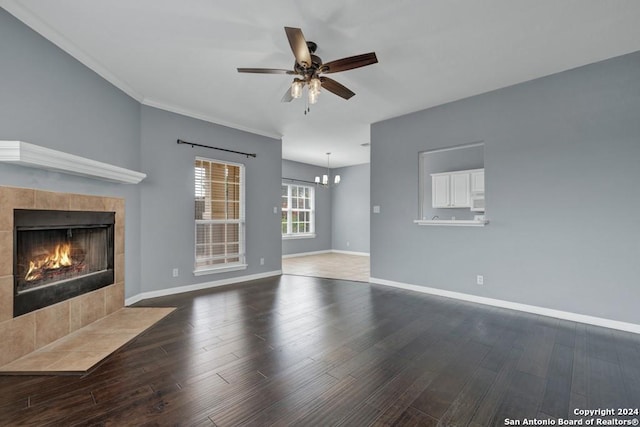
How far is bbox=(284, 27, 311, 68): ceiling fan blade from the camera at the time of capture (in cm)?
209

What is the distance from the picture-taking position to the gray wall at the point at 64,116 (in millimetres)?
2363

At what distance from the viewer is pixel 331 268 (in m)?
6.68

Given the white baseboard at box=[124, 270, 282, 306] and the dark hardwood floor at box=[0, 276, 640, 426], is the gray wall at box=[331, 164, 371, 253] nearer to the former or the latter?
the white baseboard at box=[124, 270, 282, 306]

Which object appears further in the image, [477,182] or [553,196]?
[477,182]

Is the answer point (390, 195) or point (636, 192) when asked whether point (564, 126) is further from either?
point (390, 195)

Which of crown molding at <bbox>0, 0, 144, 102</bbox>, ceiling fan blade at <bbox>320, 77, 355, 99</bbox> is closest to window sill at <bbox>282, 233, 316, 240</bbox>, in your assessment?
crown molding at <bbox>0, 0, 144, 102</bbox>

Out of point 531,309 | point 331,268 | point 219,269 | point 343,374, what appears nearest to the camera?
point 343,374

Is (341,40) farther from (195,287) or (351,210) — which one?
(351,210)

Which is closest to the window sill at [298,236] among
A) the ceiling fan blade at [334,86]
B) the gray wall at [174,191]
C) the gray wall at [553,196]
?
the gray wall at [174,191]

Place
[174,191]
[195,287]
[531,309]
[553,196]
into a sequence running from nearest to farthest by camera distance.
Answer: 1. [553,196]
2. [531,309]
3. [174,191]
4. [195,287]

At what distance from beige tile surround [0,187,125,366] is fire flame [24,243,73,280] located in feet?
0.93

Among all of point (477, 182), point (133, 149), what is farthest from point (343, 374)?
point (477, 182)

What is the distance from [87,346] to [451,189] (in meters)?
6.09

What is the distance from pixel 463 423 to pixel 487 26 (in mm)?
3080
